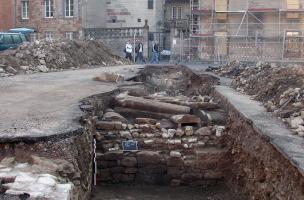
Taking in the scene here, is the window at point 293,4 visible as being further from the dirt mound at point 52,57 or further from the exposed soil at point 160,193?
the exposed soil at point 160,193

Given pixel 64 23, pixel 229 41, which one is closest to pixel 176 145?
pixel 229 41

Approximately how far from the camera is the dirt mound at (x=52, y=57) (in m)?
19.4

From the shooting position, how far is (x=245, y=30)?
33812mm

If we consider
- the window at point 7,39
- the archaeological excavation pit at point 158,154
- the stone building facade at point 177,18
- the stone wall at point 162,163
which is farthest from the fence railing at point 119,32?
the stone wall at point 162,163

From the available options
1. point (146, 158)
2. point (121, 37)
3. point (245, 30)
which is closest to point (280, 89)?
point (146, 158)

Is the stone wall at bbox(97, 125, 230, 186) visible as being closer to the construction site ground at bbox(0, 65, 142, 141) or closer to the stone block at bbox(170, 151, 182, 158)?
the stone block at bbox(170, 151, 182, 158)

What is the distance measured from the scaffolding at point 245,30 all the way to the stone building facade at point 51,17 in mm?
10045

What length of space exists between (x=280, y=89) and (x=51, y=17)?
105ft

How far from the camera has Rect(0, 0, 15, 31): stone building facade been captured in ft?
134

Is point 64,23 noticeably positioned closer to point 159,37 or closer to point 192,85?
point 159,37

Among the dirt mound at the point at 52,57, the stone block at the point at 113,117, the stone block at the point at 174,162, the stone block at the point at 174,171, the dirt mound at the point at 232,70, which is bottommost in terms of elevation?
the stone block at the point at 174,171

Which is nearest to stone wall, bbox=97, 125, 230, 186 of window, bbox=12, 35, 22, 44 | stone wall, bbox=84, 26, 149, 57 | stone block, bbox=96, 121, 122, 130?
stone block, bbox=96, 121, 122, 130

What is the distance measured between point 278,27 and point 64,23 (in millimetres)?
16933

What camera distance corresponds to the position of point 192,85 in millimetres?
18312
